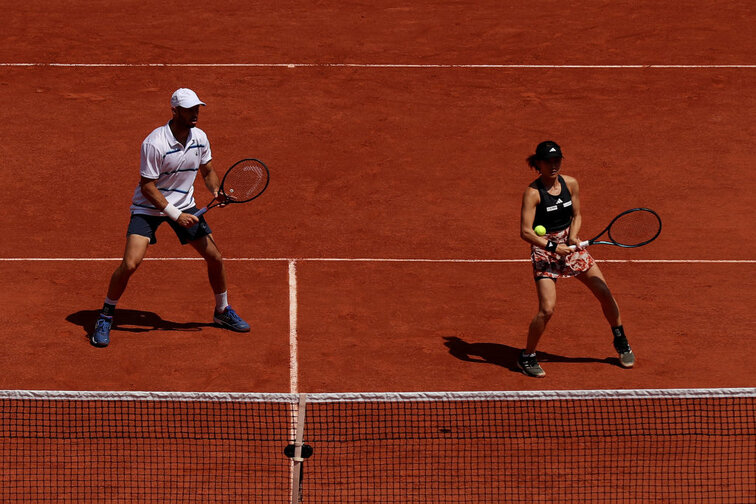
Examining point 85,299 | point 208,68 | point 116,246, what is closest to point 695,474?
point 85,299

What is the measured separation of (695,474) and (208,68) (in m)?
11.5

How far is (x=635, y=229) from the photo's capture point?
33.3ft

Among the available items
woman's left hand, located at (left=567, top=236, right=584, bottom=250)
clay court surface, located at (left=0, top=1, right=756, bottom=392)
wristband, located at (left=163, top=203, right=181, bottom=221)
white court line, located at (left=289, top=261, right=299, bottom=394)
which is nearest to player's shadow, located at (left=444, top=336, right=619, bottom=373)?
clay court surface, located at (left=0, top=1, right=756, bottom=392)

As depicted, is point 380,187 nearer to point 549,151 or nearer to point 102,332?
point 102,332

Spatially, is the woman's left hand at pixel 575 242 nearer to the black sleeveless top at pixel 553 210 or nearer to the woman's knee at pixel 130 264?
the black sleeveless top at pixel 553 210

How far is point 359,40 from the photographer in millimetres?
18859

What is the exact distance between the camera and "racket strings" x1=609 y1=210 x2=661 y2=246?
1008 cm

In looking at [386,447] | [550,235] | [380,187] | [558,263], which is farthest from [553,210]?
Result: [380,187]

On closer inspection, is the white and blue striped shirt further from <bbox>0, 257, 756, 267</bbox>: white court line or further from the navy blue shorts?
<bbox>0, 257, 756, 267</bbox>: white court line

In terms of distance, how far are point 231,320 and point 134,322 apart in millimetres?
968

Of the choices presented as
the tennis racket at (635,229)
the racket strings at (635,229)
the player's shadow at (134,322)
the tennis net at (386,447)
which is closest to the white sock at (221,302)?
the player's shadow at (134,322)

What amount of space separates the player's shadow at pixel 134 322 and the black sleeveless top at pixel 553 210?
3.35 metres

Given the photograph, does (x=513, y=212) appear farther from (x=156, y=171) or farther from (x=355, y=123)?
(x=156, y=171)

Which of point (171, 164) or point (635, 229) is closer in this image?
point (171, 164)
